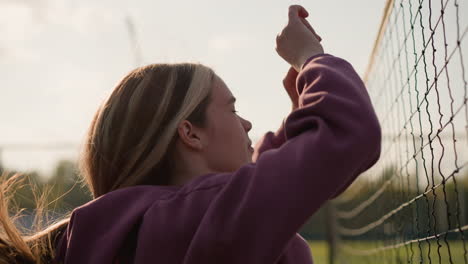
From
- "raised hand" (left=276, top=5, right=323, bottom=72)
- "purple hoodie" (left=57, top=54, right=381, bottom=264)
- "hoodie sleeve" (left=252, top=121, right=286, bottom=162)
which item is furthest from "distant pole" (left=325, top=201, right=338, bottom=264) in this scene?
"purple hoodie" (left=57, top=54, right=381, bottom=264)

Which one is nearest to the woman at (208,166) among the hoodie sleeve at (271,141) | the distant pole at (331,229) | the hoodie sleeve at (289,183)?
the hoodie sleeve at (289,183)

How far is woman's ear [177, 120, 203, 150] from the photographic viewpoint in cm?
168

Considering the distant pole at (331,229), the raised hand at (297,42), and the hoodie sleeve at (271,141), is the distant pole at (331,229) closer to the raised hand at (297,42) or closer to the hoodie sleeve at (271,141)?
the hoodie sleeve at (271,141)

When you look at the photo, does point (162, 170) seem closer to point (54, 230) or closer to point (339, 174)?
point (54, 230)

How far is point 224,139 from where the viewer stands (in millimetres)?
1709

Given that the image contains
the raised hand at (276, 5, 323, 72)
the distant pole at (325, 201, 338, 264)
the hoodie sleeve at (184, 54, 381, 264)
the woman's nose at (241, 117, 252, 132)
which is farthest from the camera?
the distant pole at (325, 201, 338, 264)

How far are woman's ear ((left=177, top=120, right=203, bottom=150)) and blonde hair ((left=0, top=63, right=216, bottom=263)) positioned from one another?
14 millimetres

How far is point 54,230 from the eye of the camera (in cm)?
176

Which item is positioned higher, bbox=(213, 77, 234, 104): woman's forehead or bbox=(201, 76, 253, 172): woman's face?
bbox=(213, 77, 234, 104): woman's forehead

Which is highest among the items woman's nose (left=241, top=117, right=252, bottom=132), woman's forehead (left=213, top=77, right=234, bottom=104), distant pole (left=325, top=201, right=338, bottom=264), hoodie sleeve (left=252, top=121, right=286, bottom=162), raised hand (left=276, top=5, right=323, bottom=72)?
raised hand (left=276, top=5, right=323, bottom=72)

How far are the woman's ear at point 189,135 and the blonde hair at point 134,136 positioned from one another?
14 mm

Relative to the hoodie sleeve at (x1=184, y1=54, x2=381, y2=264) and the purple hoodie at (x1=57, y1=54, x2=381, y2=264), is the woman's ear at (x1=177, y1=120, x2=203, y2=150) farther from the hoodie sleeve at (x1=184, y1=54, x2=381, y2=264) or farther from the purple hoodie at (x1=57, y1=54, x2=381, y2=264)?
the hoodie sleeve at (x1=184, y1=54, x2=381, y2=264)

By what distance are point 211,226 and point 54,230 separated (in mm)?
526

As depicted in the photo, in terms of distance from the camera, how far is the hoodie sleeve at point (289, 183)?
1.36 metres
